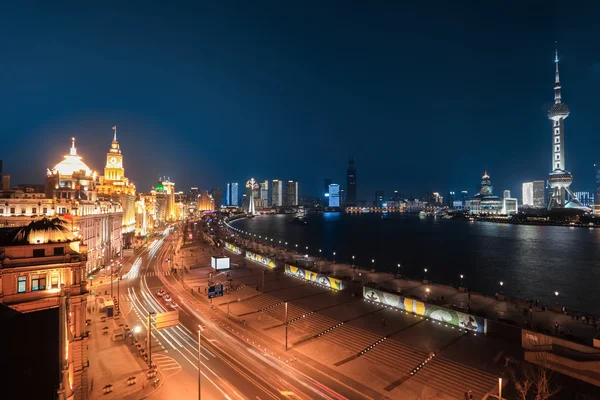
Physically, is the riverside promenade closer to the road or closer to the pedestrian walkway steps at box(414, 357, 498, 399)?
the pedestrian walkway steps at box(414, 357, 498, 399)

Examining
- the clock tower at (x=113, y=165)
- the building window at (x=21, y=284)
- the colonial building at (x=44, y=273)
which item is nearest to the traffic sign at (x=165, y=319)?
the colonial building at (x=44, y=273)

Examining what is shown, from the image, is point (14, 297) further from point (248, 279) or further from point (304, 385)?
point (248, 279)

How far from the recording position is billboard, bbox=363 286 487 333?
30.0 m

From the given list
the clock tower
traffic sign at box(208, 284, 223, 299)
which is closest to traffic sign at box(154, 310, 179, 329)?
traffic sign at box(208, 284, 223, 299)

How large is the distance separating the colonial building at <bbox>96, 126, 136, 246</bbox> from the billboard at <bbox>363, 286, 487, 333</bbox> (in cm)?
7400

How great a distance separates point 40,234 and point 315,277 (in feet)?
114

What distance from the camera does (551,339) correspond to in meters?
24.7

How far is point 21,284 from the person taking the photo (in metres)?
26.2

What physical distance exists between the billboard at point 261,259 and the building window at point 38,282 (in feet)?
124

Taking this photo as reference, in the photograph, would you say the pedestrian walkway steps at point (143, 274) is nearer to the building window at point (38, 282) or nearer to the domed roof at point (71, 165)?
the building window at point (38, 282)

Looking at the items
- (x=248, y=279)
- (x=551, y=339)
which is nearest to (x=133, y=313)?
(x=248, y=279)

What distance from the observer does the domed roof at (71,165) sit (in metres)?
72.9

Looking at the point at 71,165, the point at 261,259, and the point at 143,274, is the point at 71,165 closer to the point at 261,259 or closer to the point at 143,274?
the point at 143,274

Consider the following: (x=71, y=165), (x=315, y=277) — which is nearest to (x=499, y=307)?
(x=315, y=277)
